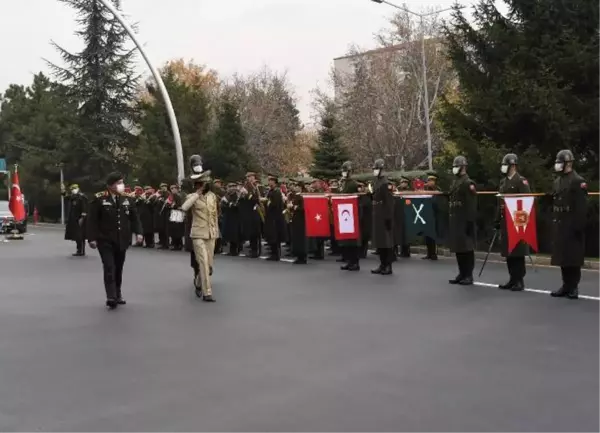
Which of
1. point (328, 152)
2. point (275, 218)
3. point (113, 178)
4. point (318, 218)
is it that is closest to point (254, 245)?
point (275, 218)

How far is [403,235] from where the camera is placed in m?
17.2

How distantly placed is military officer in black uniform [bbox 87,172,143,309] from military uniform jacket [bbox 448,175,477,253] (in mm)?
5287

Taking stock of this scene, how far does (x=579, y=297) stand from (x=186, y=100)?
32003 millimetres

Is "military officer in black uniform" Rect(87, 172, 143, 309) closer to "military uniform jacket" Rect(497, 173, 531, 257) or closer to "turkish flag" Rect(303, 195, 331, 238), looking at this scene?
"military uniform jacket" Rect(497, 173, 531, 257)

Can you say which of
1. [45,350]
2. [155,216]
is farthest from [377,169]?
[155,216]

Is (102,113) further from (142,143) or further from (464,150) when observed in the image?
(464,150)

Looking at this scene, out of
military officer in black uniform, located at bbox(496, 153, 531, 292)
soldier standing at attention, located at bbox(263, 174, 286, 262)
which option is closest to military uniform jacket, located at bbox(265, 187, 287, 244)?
soldier standing at attention, located at bbox(263, 174, 286, 262)

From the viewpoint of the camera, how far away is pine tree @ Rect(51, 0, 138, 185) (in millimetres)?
45656

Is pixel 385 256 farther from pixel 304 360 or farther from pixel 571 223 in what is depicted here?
pixel 304 360

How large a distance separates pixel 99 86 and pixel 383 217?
35.8 m

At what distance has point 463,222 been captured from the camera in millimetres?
12086

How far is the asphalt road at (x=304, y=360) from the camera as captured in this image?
5320 millimetres

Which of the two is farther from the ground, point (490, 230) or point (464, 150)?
point (464, 150)

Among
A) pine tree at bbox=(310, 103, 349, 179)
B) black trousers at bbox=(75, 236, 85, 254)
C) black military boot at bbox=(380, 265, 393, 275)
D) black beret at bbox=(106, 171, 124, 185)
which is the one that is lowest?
black military boot at bbox=(380, 265, 393, 275)
